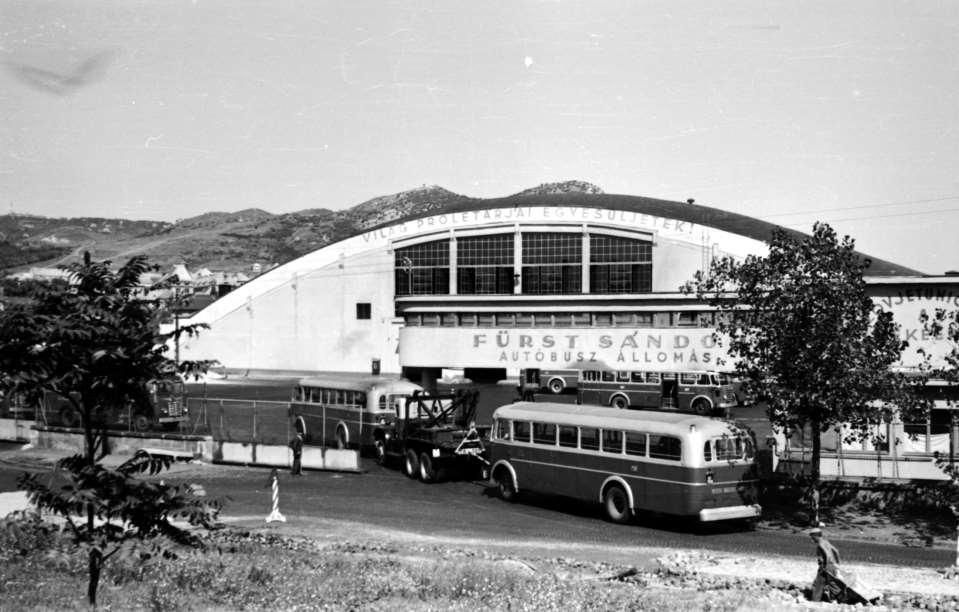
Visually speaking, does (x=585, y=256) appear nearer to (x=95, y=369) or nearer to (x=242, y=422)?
(x=242, y=422)

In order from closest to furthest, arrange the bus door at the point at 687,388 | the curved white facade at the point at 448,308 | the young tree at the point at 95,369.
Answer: the young tree at the point at 95,369
the bus door at the point at 687,388
the curved white facade at the point at 448,308

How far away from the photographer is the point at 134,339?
463 inches

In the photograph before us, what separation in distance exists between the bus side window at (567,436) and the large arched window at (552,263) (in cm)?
4617

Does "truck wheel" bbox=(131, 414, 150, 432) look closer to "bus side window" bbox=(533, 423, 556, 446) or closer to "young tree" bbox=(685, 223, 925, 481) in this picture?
"bus side window" bbox=(533, 423, 556, 446)

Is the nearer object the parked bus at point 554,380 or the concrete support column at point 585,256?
the parked bus at point 554,380

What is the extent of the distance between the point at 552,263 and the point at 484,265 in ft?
17.4

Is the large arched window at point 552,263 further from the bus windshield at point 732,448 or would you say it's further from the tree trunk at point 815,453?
the bus windshield at point 732,448

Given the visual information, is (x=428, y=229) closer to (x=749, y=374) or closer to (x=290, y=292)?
(x=290, y=292)

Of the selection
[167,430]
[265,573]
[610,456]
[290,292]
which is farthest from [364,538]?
[290,292]

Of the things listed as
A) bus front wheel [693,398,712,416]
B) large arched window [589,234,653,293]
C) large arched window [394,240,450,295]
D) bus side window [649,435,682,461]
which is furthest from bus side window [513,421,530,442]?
large arched window [394,240,450,295]

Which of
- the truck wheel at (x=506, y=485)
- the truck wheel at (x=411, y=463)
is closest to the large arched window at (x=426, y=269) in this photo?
the truck wheel at (x=411, y=463)

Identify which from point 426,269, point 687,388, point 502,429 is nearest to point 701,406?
point 687,388

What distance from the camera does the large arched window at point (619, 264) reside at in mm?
68938

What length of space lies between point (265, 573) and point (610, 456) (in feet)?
31.8
